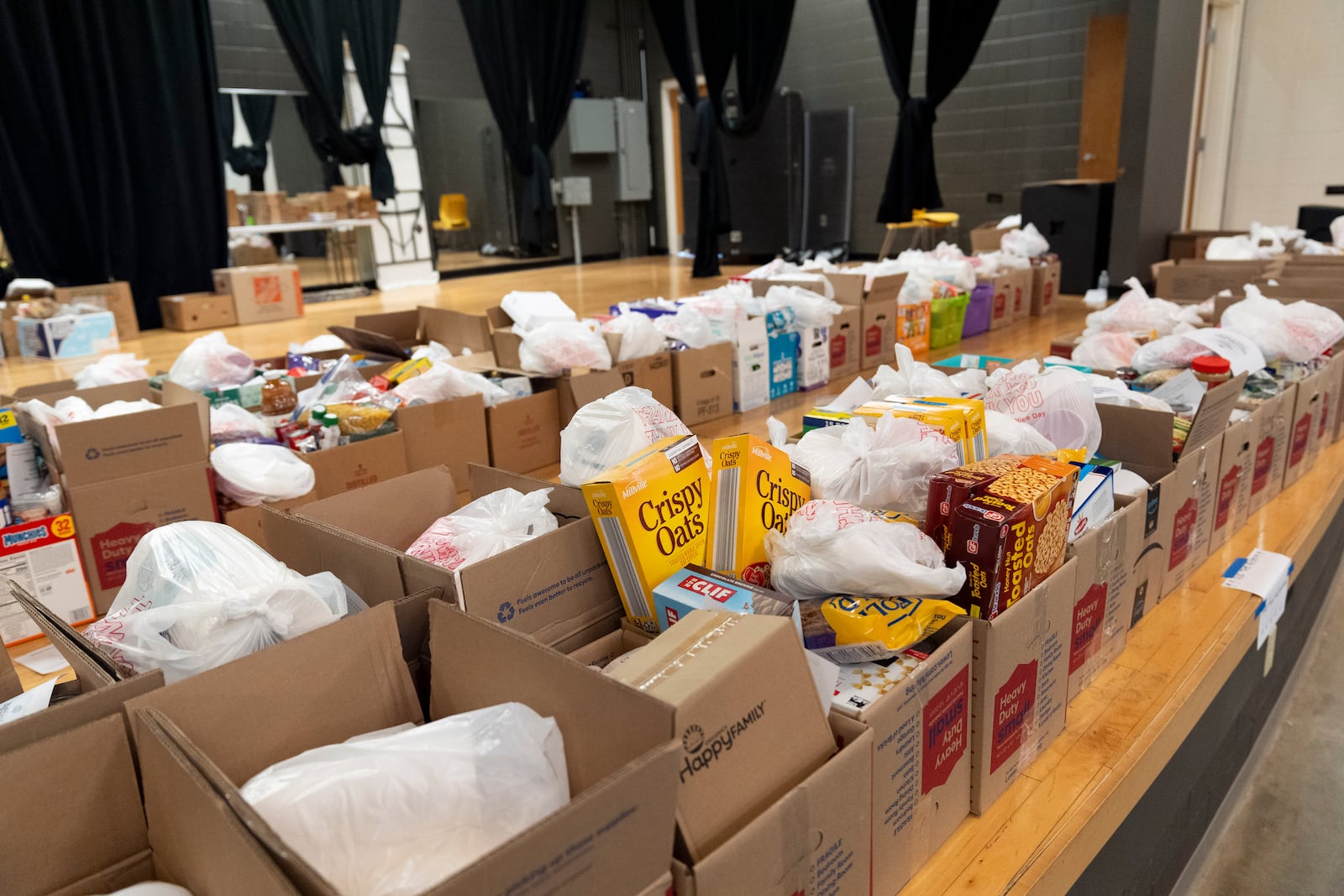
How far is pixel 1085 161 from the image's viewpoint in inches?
293

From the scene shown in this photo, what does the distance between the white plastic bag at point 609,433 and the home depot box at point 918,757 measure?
0.53 meters

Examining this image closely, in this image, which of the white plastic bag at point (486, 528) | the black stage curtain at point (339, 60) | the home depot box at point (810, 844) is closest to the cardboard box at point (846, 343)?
the white plastic bag at point (486, 528)

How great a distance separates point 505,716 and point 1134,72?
22.0 ft

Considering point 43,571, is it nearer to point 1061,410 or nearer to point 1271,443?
point 1061,410

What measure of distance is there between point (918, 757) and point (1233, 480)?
136cm

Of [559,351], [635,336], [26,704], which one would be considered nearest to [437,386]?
[559,351]

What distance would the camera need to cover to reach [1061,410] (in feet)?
5.61

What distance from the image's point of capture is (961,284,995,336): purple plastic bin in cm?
534

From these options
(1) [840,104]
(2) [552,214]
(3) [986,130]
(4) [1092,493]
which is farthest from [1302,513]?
(2) [552,214]

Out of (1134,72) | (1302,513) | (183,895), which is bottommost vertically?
(1302,513)

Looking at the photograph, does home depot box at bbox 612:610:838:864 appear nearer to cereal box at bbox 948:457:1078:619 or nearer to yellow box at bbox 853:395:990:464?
cereal box at bbox 948:457:1078:619

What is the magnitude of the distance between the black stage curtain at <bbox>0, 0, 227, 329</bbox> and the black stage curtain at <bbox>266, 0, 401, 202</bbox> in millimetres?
802

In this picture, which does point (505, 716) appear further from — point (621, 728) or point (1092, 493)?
point (1092, 493)

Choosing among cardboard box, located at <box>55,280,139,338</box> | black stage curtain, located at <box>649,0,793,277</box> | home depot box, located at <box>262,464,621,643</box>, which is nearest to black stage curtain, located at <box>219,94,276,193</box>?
cardboard box, located at <box>55,280,139,338</box>
